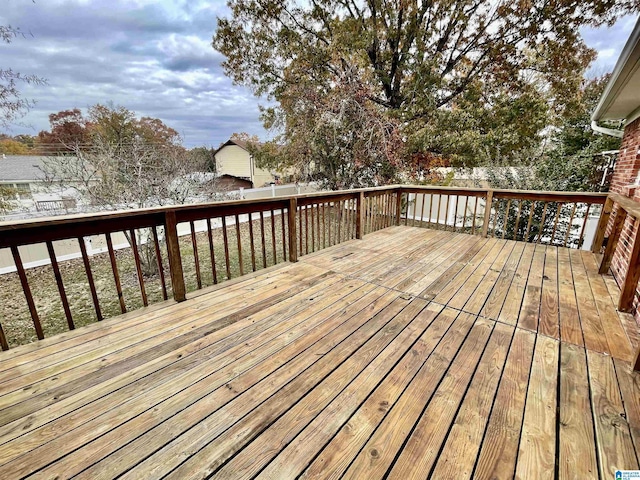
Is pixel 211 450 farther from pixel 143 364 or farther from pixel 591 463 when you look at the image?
pixel 591 463

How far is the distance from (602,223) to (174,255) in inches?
204

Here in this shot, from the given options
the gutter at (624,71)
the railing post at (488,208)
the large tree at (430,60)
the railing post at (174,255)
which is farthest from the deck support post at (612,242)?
the large tree at (430,60)

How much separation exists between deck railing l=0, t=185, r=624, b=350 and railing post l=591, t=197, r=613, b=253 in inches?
0.5

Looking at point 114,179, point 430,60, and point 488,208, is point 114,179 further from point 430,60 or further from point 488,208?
point 430,60

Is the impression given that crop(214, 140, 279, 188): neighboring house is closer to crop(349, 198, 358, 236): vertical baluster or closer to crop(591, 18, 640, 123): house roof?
crop(349, 198, 358, 236): vertical baluster

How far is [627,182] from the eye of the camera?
10.6ft

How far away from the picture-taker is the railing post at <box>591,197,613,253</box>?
3605 mm

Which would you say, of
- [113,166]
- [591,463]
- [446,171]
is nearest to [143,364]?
[591,463]

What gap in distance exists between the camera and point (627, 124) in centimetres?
373

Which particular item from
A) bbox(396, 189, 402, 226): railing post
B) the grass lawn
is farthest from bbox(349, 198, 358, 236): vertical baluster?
bbox(396, 189, 402, 226): railing post

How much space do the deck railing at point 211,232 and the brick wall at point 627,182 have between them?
371mm

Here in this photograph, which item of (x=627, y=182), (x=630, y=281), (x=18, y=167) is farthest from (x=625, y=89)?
(x=18, y=167)

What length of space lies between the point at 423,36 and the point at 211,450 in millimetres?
10036

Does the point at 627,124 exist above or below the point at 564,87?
below
